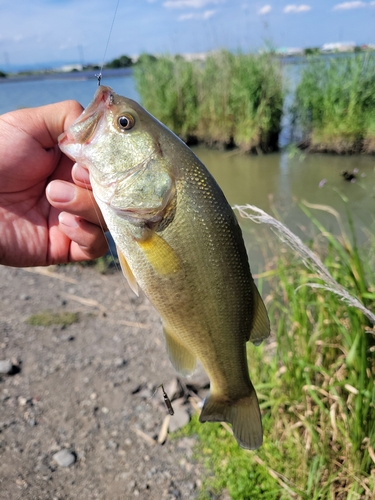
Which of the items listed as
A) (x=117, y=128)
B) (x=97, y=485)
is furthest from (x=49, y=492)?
(x=117, y=128)

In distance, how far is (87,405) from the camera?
4.54m

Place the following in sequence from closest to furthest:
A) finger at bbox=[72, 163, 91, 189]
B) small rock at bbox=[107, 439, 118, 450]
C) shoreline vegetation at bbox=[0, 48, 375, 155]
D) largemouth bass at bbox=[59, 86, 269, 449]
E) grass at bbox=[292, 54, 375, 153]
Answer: largemouth bass at bbox=[59, 86, 269, 449]
finger at bbox=[72, 163, 91, 189]
small rock at bbox=[107, 439, 118, 450]
grass at bbox=[292, 54, 375, 153]
shoreline vegetation at bbox=[0, 48, 375, 155]

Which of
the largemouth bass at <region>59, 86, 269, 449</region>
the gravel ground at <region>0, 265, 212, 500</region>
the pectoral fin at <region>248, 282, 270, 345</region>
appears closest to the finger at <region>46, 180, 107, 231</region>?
the largemouth bass at <region>59, 86, 269, 449</region>

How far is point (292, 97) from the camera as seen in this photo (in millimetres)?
16344

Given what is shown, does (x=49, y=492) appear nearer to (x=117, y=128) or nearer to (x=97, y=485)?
(x=97, y=485)

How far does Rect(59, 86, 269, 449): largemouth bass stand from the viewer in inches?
69.4

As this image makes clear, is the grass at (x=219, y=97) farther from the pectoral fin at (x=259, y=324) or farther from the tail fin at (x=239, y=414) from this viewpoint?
the tail fin at (x=239, y=414)

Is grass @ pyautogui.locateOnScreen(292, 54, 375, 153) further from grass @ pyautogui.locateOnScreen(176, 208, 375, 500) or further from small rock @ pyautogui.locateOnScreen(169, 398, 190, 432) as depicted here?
small rock @ pyautogui.locateOnScreen(169, 398, 190, 432)

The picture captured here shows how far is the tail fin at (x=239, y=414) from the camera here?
197cm

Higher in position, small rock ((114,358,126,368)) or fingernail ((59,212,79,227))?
fingernail ((59,212,79,227))

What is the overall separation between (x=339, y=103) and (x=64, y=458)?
13.7 meters

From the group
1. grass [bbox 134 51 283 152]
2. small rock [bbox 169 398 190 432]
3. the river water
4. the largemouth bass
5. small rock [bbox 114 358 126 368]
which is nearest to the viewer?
the largemouth bass

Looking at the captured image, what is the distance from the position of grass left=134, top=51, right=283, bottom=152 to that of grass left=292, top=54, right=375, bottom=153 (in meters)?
1.05

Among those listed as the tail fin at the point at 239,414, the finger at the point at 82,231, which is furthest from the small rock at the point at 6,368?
the tail fin at the point at 239,414
